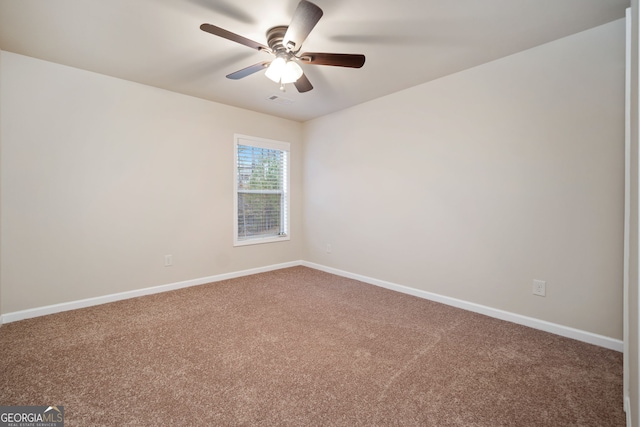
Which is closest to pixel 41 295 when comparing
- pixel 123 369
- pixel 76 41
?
pixel 123 369

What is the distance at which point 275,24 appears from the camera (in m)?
2.07

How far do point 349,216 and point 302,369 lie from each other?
7.98 ft

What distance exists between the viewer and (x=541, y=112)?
2338mm

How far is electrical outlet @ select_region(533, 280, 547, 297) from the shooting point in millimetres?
2357

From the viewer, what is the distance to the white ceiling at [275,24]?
6.17 feet

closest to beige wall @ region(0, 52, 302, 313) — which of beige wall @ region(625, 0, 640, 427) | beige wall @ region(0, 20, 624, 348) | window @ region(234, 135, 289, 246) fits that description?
beige wall @ region(0, 20, 624, 348)

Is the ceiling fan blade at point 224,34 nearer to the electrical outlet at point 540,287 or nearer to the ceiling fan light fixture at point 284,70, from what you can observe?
the ceiling fan light fixture at point 284,70

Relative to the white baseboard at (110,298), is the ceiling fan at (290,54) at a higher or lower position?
higher

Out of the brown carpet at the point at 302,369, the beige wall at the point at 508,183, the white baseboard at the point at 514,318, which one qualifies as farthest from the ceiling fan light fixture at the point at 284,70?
the white baseboard at the point at 514,318

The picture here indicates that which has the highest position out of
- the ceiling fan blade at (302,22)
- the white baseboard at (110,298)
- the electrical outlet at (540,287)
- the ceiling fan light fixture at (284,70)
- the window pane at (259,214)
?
the ceiling fan blade at (302,22)

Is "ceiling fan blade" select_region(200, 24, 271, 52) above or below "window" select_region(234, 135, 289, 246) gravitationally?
above

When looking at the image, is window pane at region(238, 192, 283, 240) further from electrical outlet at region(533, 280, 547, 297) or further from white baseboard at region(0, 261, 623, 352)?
electrical outlet at region(533, 280, 547, 297)

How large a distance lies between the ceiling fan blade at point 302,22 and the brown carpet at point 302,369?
2.17 metres

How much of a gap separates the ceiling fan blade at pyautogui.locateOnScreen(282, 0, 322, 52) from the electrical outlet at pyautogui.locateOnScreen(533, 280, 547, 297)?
2685mm
